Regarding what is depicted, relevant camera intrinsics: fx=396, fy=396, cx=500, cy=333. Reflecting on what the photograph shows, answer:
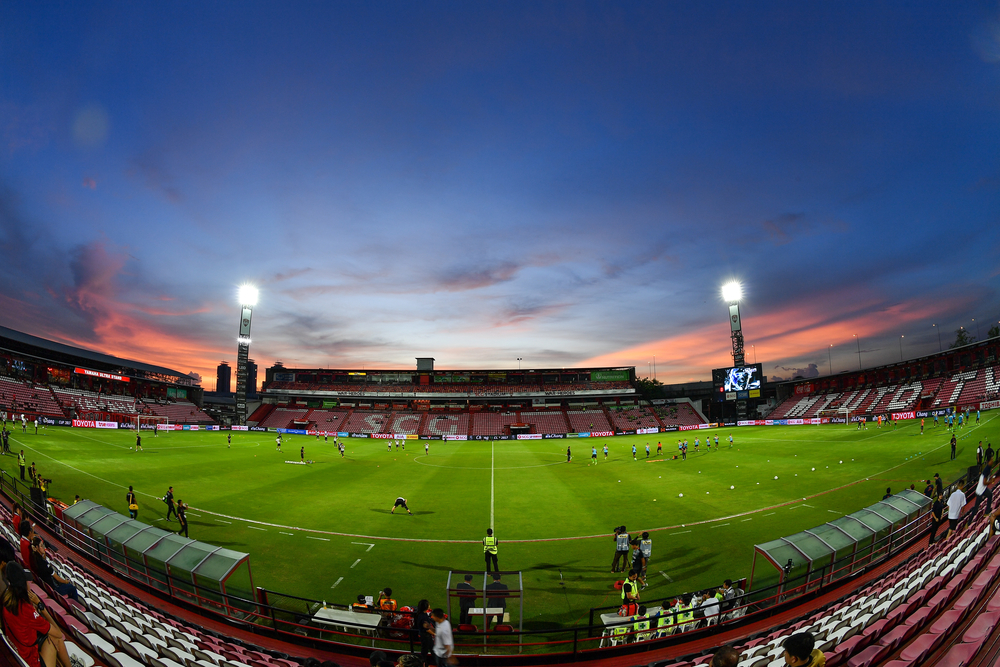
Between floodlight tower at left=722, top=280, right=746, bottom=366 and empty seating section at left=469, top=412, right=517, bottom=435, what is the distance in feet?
147

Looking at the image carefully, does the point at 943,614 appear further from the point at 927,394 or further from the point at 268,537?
the point at 927,394

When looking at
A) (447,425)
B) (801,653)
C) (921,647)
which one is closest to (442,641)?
(801,653)

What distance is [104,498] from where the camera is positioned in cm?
2175

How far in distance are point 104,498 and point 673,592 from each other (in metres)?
28.7

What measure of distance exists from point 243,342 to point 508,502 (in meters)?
87.7

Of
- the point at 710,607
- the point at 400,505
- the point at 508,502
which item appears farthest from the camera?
the point at 508,502

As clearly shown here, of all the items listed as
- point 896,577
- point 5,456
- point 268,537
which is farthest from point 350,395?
point 896,577

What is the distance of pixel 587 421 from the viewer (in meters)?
79.8

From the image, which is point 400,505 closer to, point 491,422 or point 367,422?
point 491,422

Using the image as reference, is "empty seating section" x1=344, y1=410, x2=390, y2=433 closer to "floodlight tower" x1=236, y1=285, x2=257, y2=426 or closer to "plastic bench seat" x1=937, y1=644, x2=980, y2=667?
"floodlight tower" x1=236, y1=285, x2=257, y2=426

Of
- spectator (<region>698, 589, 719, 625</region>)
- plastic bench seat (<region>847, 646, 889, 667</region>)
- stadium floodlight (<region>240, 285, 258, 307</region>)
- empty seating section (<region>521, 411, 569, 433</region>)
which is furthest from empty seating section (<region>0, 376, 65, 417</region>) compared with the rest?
plastic bench seat (<region>847, 646, 889, 667</region>)

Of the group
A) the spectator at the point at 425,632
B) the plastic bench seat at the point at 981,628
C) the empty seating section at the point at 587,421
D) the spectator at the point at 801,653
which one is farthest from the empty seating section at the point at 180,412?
the plastic bench seat at the point at 981,628

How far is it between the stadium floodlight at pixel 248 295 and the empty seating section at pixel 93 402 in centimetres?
2669

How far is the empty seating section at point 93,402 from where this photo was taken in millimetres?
60000
